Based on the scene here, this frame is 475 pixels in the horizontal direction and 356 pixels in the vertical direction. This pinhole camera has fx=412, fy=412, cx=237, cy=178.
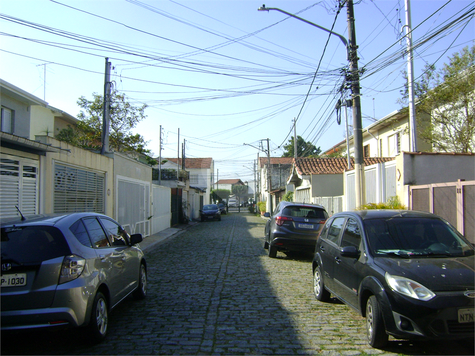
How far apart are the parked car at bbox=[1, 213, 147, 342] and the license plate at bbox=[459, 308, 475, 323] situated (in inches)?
157

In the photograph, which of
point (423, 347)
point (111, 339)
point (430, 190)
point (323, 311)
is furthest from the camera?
point (430, 190)

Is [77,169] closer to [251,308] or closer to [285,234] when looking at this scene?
[285,234]

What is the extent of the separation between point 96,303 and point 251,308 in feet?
8.66

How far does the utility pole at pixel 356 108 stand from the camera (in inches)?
467

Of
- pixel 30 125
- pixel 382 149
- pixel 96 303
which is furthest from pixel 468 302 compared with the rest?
pixel 382 149

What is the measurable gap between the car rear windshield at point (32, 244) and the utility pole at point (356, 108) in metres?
9.02

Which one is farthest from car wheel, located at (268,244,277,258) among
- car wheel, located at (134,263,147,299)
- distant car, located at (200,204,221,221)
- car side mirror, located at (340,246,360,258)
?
distant car, located at (200,204,221,221)

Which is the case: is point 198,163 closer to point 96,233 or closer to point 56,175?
point 56,175

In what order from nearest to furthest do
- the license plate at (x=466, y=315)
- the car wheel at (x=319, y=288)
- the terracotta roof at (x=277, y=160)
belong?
the license plate at (x=466, y=315) < the car wheel at (x=319, y=288) < the terracotta roof at (x=277, y=160)

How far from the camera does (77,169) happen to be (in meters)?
11.8

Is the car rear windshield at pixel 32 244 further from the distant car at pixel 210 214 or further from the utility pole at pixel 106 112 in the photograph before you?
the distant car at pixel 210 214

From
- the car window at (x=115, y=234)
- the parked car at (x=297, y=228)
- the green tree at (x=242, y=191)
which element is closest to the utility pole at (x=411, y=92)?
the parked car at (x=297, y=228)

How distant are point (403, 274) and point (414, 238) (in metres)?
1.11

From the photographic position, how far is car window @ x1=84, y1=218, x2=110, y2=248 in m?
5.56
